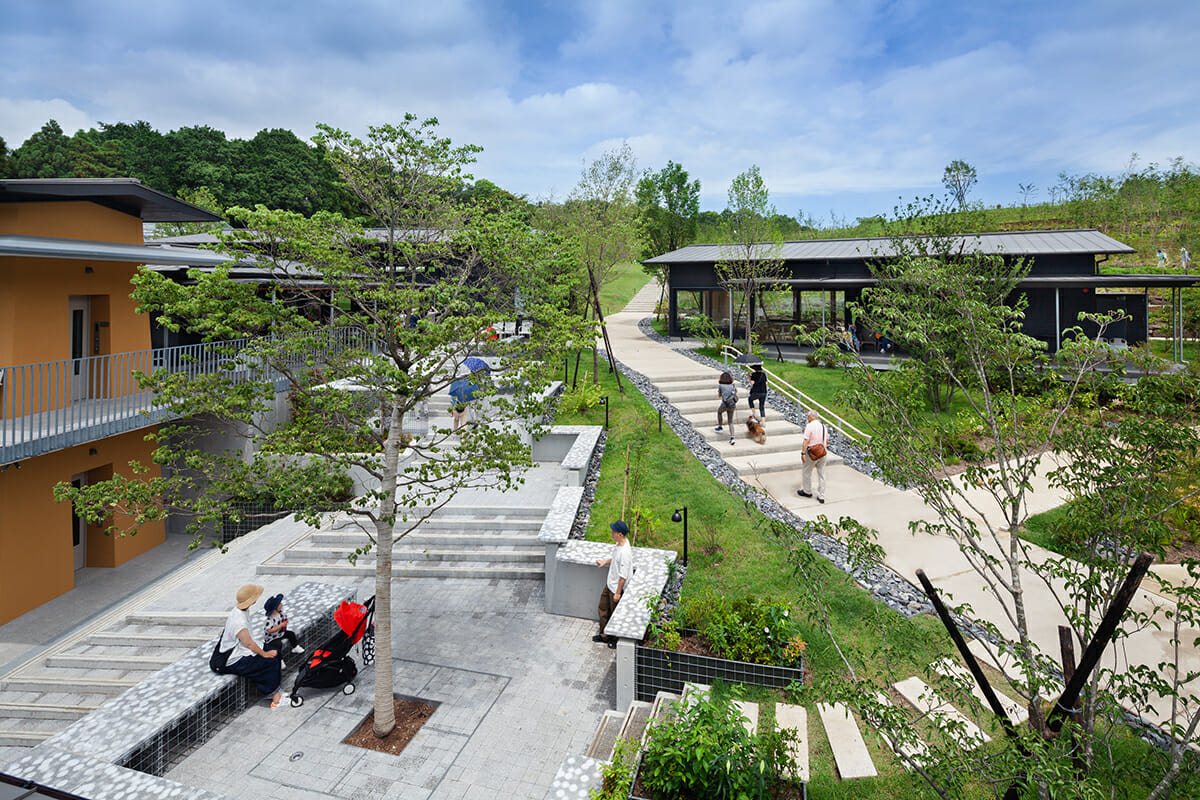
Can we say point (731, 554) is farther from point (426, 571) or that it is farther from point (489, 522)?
point (426, 571)

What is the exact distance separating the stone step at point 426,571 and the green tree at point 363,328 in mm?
3347

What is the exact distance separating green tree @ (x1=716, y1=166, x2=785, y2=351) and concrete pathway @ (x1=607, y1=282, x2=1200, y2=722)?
6061mm

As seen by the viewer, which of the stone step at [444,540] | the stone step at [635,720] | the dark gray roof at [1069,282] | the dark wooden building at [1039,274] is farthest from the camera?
the dark wooden building at [1039,274]

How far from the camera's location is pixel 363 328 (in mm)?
7102

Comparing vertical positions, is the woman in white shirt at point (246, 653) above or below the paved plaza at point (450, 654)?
above

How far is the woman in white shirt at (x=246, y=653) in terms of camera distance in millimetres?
6918

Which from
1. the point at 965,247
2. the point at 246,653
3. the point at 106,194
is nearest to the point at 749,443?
the point at 246,653

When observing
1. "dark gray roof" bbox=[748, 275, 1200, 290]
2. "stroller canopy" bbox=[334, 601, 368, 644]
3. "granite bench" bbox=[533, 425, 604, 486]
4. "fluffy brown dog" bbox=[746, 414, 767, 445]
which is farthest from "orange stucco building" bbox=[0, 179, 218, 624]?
"dark gray roof" bbox=[748, 275, 1200, 290]

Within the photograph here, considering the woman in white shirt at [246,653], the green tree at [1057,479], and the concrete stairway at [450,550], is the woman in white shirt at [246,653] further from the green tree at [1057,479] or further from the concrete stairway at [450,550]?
the green tree at [1057,479]

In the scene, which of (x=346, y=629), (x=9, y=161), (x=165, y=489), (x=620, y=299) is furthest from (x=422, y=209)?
(x=9, y=161)

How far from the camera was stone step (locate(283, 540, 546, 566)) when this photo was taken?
34.8 feet

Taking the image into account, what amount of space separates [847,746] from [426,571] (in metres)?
7.11

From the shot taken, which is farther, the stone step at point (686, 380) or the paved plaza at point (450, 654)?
the stone step at point (686, 380)

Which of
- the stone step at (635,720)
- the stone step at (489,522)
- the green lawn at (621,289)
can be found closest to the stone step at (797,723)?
the stone step at (635,720)
